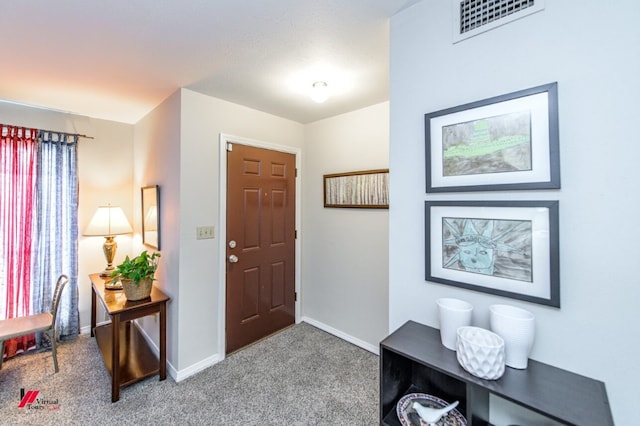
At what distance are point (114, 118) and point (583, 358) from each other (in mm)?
4034

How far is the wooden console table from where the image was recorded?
75.9 inches

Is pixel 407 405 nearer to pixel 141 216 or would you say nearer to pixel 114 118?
pixel 141 216

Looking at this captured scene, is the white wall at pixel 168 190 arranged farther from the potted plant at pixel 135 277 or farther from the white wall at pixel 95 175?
the white wall at pixel 95 175

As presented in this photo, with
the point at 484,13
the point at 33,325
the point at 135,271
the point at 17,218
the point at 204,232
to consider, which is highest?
the point at 484,13

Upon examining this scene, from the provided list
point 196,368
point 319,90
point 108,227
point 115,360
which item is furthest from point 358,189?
point 108,227

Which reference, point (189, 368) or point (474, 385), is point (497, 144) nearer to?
point (474, 385)

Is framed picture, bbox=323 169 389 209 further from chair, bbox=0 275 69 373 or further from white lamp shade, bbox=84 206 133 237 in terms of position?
chair, bbox=0 275 69 373

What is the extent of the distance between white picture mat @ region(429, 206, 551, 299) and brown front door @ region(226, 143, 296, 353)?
73.7 inches

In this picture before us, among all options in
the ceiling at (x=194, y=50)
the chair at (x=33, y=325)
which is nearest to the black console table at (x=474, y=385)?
the ceiling at (x=194, y=50)

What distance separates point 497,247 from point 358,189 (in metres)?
1.68

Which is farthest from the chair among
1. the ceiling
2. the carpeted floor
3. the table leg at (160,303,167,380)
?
the ceiling

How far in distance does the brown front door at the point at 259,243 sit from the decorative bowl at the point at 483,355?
2.06 metres

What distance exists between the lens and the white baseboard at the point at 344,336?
2.57 meters

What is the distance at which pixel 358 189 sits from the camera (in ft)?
8.66
